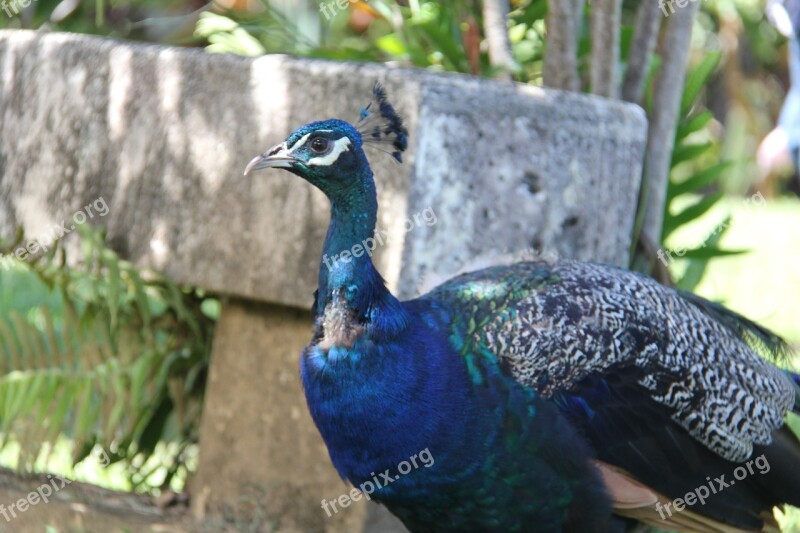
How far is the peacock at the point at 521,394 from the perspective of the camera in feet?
8.16

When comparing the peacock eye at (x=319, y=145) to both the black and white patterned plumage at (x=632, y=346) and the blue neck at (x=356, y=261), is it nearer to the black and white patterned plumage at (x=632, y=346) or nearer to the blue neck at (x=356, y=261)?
the blue neck at (x=356, y=261)

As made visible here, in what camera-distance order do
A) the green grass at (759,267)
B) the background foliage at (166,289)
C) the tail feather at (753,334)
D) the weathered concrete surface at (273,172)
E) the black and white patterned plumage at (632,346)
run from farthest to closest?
the green grass at (759,267) → the background foliage at (166,289) → the tail feather at (753,334) → the weathered concrete surface at (273,172) → the black and white patterned plumage at (632,346)

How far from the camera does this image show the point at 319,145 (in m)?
2.47

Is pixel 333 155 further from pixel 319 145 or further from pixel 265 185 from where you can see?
pixel 265 185

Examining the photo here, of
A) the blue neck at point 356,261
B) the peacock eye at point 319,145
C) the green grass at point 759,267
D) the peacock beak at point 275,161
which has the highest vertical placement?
the peacock eye at point 319,145

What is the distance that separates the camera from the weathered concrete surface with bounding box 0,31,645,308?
2924 mm

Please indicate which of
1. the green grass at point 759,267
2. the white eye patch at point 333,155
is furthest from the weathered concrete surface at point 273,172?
the green grass at point 759,267

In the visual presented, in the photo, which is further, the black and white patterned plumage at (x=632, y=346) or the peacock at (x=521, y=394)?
the black and white patterned plumage at (x=632, y=346)

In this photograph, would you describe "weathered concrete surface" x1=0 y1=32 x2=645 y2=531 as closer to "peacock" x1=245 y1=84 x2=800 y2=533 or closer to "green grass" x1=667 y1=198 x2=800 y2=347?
"peacock" x1=245 y1=84 x2=800 y2=533

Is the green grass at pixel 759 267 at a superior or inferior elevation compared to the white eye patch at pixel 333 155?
inferior

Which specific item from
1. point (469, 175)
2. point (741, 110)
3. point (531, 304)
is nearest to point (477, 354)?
point (531, 304)

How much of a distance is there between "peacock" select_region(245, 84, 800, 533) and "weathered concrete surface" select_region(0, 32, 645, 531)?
0.59 ft

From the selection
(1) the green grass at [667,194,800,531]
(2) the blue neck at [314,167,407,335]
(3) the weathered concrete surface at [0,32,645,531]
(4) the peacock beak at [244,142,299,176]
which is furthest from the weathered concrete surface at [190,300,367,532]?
(1) the green grass at [667,194,800,531]

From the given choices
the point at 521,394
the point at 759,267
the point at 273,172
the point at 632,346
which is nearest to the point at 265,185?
the point at 273,172
